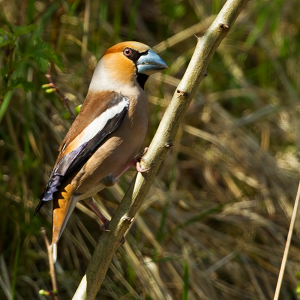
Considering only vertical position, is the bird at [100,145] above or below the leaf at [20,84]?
below

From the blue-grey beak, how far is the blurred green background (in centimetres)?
42

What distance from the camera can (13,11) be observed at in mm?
3986

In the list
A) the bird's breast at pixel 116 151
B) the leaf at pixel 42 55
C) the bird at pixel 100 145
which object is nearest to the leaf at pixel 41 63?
the leaf at pixel 42 55

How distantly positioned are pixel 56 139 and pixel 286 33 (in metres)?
2.45

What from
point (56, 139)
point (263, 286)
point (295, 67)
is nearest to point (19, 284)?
point (56, 139)

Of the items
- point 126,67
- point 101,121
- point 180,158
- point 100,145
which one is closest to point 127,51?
point 126,67

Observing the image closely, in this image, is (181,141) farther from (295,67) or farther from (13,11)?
(13,11)

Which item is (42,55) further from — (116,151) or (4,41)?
(116,151)

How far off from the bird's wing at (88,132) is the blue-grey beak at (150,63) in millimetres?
182

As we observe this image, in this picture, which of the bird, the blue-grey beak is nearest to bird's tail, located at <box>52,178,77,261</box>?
the bird

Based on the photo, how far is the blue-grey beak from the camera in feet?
8.27

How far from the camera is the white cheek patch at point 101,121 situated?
2477 millimetres

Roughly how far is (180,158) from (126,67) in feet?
5.73

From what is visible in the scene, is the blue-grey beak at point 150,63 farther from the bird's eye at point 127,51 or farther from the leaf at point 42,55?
the leaf at point 42,55
